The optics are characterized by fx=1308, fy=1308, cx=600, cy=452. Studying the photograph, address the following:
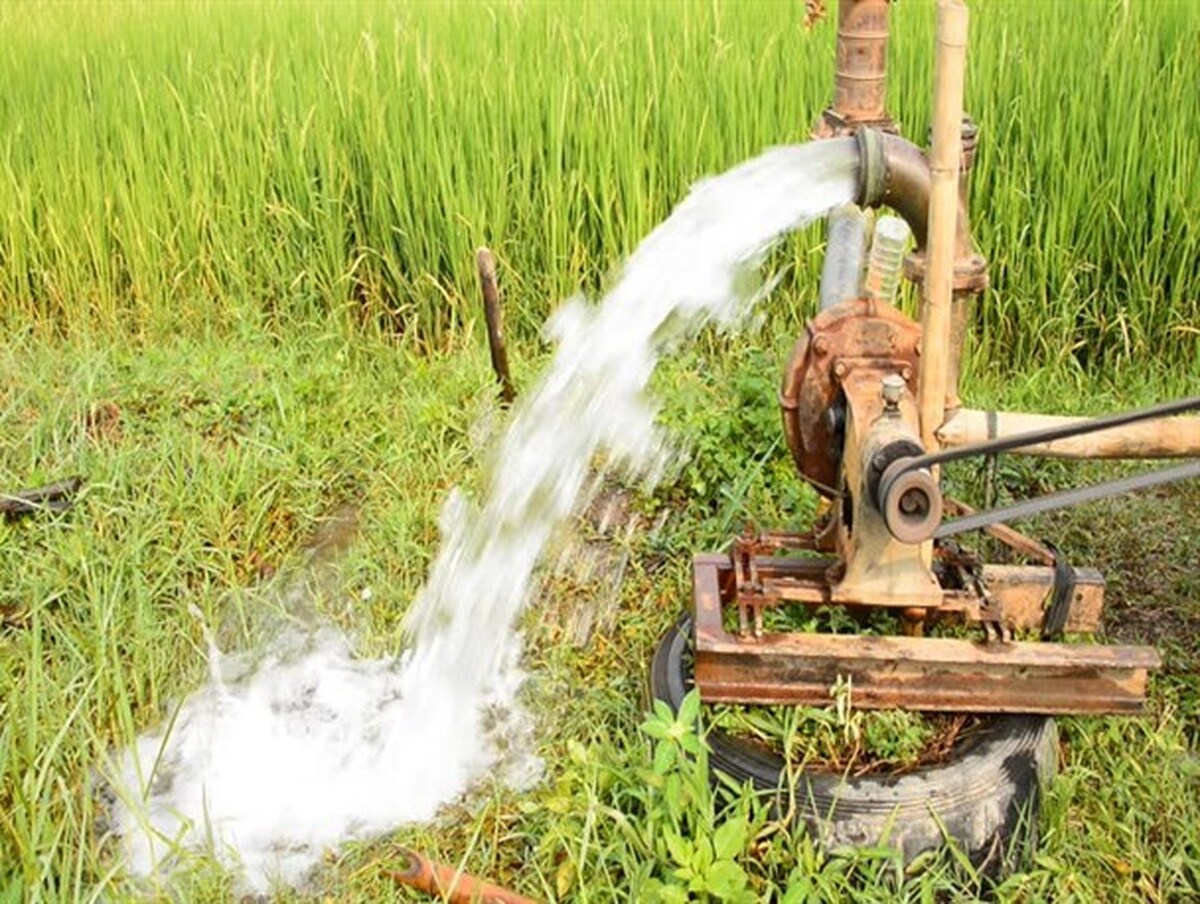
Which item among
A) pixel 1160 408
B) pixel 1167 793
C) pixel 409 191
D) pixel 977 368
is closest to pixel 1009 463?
pixel 977 368

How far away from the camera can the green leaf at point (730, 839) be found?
1.88 metres

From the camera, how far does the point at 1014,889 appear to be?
2039 mm

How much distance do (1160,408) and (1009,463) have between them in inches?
64.0

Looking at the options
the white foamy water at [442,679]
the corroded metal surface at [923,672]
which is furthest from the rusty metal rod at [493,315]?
the corroded metal surface at [923,672]

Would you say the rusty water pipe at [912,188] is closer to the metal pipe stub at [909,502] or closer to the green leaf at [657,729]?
the metal pipe stub at [909,502]

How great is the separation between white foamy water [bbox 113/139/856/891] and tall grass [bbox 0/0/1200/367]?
1.11 metres

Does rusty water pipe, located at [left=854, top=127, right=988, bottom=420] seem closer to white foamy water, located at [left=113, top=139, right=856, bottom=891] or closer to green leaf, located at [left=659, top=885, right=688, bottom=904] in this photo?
white foamy water, located at [left=113, top=139, right=856, bottom=891]

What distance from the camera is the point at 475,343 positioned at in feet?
12.7

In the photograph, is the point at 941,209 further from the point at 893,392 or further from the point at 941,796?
the point at 941,796

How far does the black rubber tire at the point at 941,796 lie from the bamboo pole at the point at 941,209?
50 centimetres

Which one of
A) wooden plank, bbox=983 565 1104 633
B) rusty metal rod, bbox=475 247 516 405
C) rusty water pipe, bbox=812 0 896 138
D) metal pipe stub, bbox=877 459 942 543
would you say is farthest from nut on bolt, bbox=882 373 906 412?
rusty metal rod, bbox=475 247 516 405

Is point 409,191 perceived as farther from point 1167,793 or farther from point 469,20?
point 1167,793

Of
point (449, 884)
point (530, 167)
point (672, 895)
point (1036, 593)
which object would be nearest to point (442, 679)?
point (449, 884)

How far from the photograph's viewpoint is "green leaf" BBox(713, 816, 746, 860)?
6.16 ft
